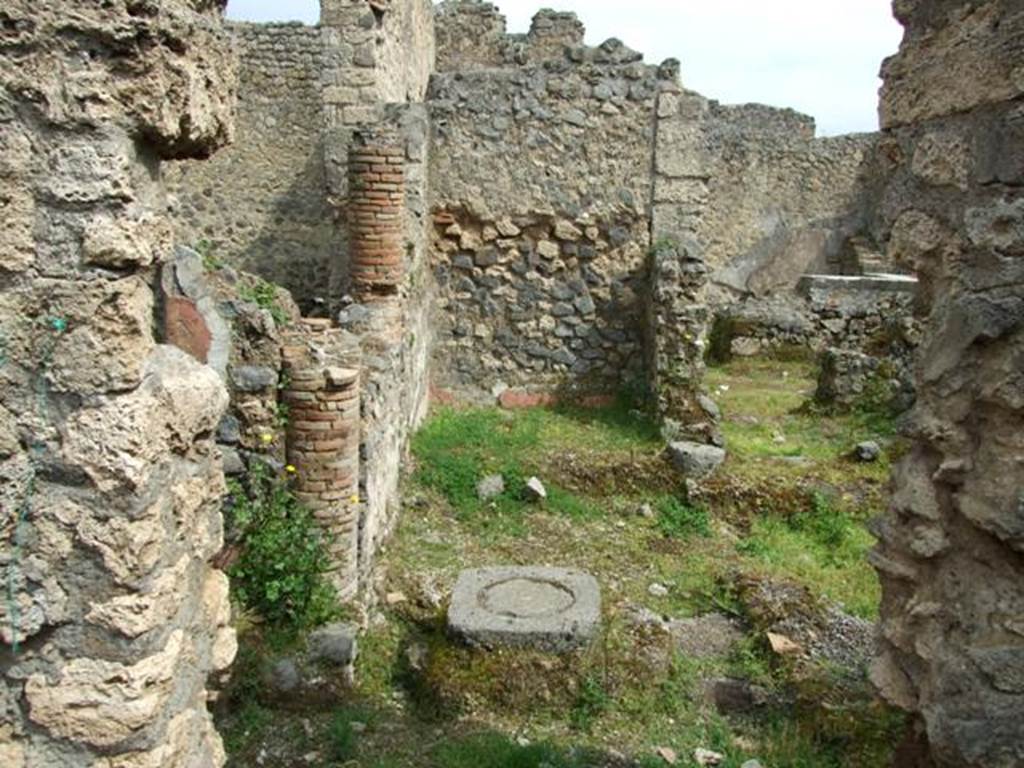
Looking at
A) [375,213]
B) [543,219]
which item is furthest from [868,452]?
[375,213]

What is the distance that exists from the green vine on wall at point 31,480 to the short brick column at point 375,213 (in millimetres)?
→ 5375

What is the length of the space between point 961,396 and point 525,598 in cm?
294

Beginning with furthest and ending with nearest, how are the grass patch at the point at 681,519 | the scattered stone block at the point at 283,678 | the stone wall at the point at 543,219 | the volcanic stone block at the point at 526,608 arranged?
the stone wall at the point at 543,219, the grass patch at the point at 681,519, the volcanic stone block at the point at 526,608, the scattered stone block at the point at 283,678

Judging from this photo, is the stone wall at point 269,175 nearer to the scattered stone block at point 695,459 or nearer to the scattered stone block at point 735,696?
the scattered stone block at point 695,459

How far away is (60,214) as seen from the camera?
6.37 feet

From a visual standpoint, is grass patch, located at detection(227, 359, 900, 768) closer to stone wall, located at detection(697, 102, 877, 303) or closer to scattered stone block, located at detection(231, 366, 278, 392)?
scattered stone block, located at detection(231, 366, 278, 392)

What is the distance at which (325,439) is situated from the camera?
16.3 feet

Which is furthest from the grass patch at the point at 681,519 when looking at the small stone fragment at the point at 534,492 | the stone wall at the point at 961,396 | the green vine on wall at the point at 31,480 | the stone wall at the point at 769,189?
the stone wall at the point at 769,189

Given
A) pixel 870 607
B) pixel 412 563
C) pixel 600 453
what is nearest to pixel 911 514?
pixel 870 607

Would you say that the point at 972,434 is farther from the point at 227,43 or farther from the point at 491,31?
the point at 491,31

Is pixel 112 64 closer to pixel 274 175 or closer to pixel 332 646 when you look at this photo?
pixel 332 646

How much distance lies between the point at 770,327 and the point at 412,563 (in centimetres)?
792

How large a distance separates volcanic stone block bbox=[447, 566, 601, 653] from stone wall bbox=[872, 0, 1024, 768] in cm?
203

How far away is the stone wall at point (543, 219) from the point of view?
9.26 meters
